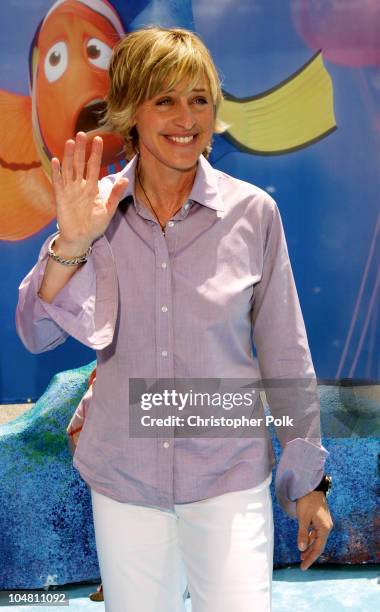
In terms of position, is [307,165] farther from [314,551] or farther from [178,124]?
[314,551]

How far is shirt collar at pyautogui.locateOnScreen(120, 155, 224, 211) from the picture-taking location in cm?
179

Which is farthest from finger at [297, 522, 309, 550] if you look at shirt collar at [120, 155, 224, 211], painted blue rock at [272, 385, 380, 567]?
painted blue rock at [272, 385, 380, 567]

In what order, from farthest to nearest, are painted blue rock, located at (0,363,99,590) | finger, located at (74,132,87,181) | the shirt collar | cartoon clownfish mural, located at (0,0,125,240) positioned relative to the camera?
cartoon clownfish mural, located at (0,0,125,240)
painted blue rock, located at (0,363,99,590)
the shirt collar
finger, located at (74,132,87,181)

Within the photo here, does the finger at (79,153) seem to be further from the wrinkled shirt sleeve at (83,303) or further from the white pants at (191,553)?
the white pants at (191,553)

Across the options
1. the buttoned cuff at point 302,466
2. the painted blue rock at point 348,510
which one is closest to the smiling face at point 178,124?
the buttoned cuff at point 302,466

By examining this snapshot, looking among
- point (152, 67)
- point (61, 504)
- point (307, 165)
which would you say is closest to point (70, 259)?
point (152, 67)

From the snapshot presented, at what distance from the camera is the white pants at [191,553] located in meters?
1.67

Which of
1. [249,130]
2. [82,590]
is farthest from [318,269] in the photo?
[82,590]

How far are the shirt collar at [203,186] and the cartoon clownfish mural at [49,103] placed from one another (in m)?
1.60

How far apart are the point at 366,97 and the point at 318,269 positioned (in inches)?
28.6

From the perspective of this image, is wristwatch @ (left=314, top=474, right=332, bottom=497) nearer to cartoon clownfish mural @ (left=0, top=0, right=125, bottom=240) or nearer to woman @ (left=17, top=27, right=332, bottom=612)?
woman @ (left=17, top=27, right=332, bottom=612)

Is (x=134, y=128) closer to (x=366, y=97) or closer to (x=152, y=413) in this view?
(x=152, y=413)

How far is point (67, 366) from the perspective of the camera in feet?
11.6

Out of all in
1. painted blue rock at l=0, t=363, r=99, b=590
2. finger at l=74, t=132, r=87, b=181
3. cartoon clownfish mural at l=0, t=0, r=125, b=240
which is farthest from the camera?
cartoon clownfish mural at l=0, t=0, r=125, b=240
